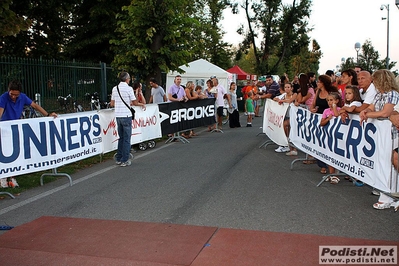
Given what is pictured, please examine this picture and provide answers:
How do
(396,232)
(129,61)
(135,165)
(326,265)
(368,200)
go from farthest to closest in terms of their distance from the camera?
(129,61), (135,165), (368,200), (396,232), (326,265)

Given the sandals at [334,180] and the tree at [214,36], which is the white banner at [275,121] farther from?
the tree at [214,36]

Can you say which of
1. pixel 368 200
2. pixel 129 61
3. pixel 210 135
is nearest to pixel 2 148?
pixel 368 200

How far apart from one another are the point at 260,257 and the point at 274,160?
5.79 m

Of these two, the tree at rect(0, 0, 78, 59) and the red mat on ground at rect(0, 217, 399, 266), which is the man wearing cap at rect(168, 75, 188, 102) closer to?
the red mat on ground at rect(0, 217, 399, 266)

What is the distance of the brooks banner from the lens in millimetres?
12876

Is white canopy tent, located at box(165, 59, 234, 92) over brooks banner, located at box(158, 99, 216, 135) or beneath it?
over

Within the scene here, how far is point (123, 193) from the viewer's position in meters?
6.97

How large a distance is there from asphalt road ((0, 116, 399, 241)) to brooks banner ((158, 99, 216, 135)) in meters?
3.18

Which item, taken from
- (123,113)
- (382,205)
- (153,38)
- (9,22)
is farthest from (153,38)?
(382,205)

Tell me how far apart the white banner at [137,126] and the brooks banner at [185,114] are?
432 millimetres

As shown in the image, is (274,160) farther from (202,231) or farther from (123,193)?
(202,231)

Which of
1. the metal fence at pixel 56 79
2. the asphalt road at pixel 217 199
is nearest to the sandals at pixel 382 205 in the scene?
the asphalt road at pixel 217 199

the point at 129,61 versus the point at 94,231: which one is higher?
the point at 129,61

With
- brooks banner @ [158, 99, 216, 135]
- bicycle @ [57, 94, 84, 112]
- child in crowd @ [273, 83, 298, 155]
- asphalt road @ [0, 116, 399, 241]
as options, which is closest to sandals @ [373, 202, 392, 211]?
asphalt road @ [0, 116, 399, 241]
